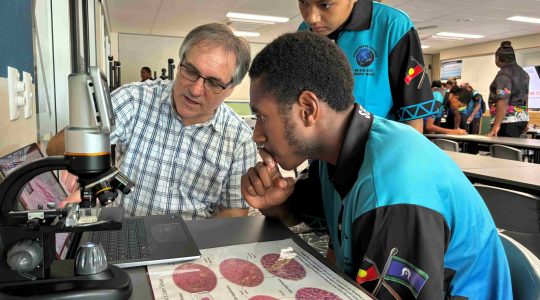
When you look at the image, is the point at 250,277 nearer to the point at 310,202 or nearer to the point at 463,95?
the point at 310,202

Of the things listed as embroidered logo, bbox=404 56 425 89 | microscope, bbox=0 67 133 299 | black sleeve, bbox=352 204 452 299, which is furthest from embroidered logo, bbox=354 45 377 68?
microscope, bbox=0 67 133 299

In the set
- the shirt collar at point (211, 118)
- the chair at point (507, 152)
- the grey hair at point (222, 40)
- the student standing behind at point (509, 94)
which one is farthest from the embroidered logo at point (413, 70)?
the student standing behind at point (509, 94)

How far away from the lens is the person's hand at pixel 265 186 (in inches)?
41.0

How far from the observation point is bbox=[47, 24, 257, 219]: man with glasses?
1379 mm

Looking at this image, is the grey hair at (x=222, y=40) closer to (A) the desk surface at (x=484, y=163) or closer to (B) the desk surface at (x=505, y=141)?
(A) the desk surface at (x=484, y=163)

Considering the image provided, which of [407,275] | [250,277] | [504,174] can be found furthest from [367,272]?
[504,174]

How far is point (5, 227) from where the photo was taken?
0.58 m

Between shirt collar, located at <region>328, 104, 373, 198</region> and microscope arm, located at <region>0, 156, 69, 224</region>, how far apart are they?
504mm

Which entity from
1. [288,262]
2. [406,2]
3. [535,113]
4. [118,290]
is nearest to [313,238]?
[288,262]

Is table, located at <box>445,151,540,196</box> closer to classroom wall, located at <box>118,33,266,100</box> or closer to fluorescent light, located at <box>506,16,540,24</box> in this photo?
fluorescent light, located at <box>506,16,540,24</box>

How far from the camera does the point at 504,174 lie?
2283 millimetres

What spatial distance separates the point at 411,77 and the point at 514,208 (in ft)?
2.58

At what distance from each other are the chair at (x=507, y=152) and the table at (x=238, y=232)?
3.26 m

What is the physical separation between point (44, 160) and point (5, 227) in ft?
0.36
